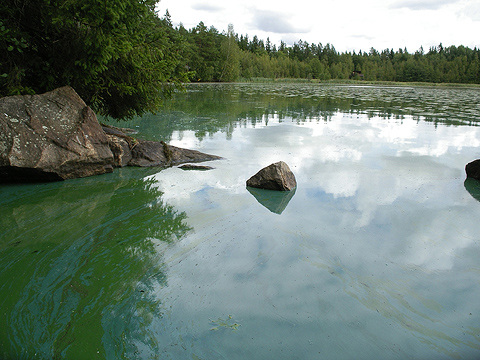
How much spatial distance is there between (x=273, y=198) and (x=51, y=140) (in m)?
3.56

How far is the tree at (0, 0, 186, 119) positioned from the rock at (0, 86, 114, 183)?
580mm

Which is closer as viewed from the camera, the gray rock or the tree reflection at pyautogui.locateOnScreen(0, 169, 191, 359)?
the tree reflection at pyautogui.locateOnScreen(0, 169, 191, 359)

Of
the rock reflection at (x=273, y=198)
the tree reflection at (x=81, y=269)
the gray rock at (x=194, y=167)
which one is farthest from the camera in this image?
the gray rock at (x=194, y=167)

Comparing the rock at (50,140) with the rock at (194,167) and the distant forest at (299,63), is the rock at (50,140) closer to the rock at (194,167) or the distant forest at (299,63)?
the rock at (194,167)

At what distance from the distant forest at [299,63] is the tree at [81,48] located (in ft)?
101

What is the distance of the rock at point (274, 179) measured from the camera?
5402 mm

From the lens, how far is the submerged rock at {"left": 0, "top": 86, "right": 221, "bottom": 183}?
500cm

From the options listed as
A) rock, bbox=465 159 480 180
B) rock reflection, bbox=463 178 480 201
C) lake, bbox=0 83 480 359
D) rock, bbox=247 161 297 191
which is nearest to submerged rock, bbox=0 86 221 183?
lake, bbox=0 83 480 359

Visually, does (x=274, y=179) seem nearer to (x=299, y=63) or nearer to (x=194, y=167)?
(x=194, y=167)

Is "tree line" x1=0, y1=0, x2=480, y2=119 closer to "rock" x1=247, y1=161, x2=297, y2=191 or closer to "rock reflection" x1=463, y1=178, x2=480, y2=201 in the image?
"rock" x1=247, y1=161, x2=297, y2=191

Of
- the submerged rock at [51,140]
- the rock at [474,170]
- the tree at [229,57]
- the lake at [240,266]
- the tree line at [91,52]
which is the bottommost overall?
the lake at [240,266]

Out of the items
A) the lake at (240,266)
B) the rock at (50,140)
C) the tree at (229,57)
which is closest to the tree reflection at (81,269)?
the lake at (240,266)

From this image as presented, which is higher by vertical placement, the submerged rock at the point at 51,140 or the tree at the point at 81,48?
the tree at the point at 81,48

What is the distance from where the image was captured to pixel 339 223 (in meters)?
4.27
